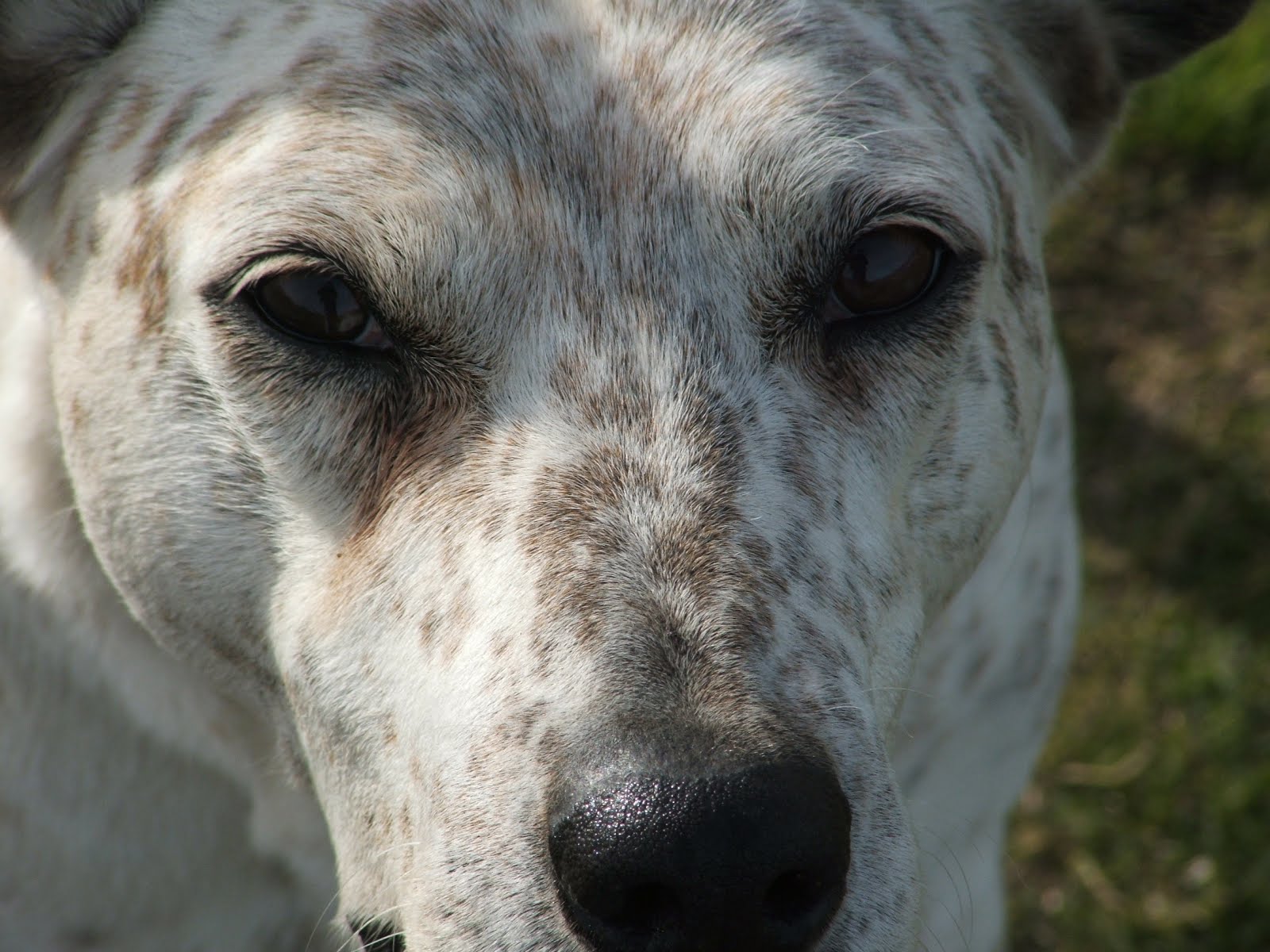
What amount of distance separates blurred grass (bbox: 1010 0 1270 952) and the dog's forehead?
282 cm

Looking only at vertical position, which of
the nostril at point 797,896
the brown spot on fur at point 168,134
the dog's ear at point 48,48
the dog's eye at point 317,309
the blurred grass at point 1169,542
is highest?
the dog's ear at point 48,48

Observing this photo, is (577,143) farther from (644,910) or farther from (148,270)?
(644,910)

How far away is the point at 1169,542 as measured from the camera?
5.32 meters

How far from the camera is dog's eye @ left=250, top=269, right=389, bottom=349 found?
7.48 ft

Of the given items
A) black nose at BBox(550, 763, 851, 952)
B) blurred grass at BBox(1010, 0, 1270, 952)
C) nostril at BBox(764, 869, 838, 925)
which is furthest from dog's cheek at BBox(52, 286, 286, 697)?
blurred grass at BBox(1010, 0, 1270, 952)

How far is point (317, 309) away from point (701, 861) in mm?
1042

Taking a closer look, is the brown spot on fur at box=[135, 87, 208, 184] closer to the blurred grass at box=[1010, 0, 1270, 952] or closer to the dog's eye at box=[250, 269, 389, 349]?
the dog's eye at box=[250, 269, 389, 349]

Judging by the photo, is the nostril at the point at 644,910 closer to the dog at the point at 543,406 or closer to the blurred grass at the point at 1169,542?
the dog at the point at 543,406

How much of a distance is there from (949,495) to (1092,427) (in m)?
3.30

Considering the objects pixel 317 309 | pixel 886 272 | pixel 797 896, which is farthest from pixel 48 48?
pixel 797 896

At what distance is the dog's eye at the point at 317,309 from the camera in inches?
89.7

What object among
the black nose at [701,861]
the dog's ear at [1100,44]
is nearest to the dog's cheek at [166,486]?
the black nose at [701,861]

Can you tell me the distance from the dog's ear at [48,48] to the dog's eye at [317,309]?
679 millimetres

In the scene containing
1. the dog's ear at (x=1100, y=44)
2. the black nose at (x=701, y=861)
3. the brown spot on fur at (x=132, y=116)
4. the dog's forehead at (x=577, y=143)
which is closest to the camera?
the black nose at (x=701, y=861)
